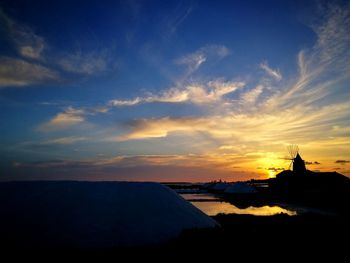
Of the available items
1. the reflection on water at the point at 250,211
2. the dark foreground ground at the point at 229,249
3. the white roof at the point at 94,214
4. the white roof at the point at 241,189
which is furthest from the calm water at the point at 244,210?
the white roof at the point at 241,189

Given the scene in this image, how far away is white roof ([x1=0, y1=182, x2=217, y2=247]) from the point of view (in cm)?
1594

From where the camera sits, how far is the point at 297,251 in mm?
15453

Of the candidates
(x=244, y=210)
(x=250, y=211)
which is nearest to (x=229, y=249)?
(x=250, y=211)

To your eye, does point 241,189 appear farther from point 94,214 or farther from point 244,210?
point 94,214

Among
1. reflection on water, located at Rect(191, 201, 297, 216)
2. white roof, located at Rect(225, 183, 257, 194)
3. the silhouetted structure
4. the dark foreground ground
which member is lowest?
the dark foreground ground

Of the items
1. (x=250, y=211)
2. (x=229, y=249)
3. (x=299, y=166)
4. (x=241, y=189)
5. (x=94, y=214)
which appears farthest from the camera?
(x=299, y=166)

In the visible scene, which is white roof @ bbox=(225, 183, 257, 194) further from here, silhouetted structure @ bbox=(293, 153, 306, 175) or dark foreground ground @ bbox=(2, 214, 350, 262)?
dark foreground ground @ bbox=(2, 214, 350, 262)

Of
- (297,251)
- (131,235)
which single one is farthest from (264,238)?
(131,235)

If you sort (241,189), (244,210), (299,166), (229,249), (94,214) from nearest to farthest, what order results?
(229,249) < (94,214) < (244,210) < (241,189) < (299,166)

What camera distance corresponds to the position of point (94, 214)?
57.1ft

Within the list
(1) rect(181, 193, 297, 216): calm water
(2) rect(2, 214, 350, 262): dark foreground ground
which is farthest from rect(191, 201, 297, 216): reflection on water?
(2) rect(2, 214, 350, 262): dark foreground ground

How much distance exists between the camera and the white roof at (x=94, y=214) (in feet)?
52.3

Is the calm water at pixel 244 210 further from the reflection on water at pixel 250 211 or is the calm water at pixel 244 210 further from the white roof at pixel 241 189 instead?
the white roof at pixel 241 189

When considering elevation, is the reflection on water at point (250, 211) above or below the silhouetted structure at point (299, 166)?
below
